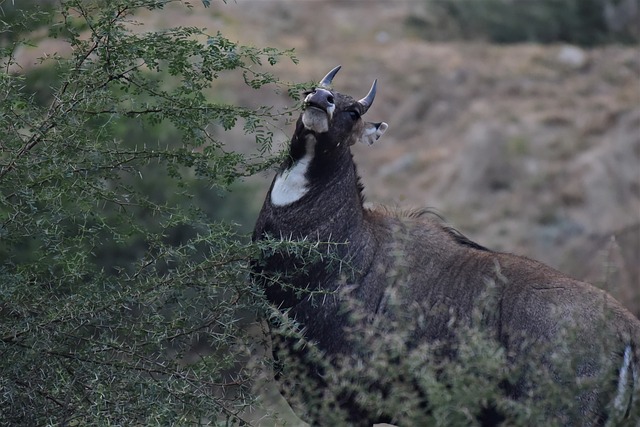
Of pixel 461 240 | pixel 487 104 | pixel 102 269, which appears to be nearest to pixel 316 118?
pixel 461 240

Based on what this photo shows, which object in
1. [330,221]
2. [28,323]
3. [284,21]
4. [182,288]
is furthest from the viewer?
[284,21]

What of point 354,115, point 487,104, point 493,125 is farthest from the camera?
point 487,104

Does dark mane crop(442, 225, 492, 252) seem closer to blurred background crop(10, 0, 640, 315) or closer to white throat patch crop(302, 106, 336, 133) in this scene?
white throat patch crop(302, 106, 336, 133)

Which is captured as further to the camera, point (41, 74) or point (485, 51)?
point (485, 51)

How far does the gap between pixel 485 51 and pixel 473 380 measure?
28.7 meters

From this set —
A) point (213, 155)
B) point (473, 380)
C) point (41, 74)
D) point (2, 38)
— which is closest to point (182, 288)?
point (213, 155)

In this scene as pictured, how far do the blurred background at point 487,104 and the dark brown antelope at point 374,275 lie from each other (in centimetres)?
1052

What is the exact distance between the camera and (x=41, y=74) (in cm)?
1231

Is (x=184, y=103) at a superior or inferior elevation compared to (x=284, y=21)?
superior

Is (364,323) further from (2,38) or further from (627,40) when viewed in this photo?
(627,40)

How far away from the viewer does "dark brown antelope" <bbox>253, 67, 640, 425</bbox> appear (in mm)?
7098

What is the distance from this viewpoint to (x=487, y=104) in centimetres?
3011

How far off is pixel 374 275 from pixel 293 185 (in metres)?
0.84

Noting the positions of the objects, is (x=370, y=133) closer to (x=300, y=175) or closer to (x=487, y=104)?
(x=300, y=175)
